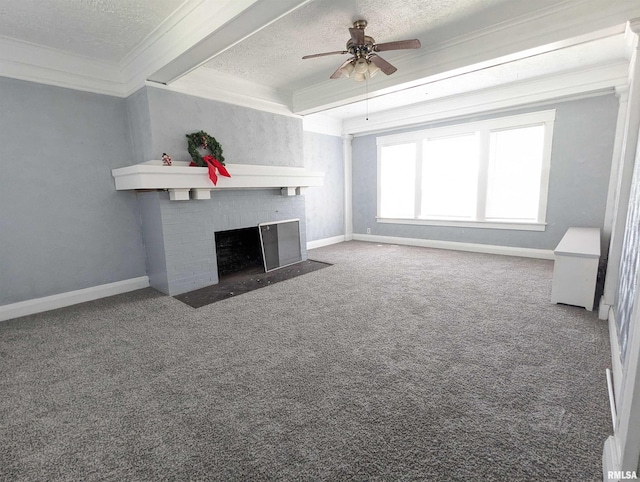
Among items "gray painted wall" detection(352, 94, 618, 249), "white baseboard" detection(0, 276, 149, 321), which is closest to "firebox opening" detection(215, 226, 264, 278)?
"white baseboard" detection(0, 276, 149, 321)

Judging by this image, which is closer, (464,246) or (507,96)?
(507,96)

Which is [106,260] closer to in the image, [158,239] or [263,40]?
[158,239]

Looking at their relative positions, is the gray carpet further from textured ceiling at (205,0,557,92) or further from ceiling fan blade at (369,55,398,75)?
textured ceiling at (205,0,557,92)

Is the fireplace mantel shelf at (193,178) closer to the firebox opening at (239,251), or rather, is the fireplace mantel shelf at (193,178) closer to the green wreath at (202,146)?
the green wreath at (202,146)

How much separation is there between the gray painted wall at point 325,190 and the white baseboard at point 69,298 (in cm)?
322

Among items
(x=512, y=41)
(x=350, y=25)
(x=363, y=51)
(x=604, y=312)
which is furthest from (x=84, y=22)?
(x=604, y=312)

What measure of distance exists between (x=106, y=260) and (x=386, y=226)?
5.02 meters

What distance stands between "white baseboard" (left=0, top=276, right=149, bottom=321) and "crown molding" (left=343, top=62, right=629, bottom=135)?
504 centimetres

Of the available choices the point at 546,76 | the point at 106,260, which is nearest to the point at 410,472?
the point at 106,260

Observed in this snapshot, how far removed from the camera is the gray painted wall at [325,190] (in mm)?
6109

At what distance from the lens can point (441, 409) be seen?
64.3 inches

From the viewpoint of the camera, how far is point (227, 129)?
4055mm

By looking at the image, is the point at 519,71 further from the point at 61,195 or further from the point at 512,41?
the point at 61,195

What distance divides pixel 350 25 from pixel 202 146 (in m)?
2.15
